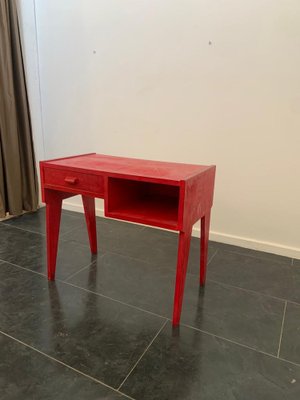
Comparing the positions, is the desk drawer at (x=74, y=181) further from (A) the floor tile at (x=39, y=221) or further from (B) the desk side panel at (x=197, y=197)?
(A) the floor tile at (x=39, y=221)

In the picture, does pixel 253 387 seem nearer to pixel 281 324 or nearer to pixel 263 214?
pixel 281 324

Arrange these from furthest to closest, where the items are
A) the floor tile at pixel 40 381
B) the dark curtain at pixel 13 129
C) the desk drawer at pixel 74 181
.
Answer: the dark curtain at pixel 13 129, the desk drawer at pixel 74 181, the floor tile at pixel 40 381

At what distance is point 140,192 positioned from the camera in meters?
1.56

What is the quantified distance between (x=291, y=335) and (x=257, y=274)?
1.64 ft

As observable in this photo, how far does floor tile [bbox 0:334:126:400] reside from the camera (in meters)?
0.95

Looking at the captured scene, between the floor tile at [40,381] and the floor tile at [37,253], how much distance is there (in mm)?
583

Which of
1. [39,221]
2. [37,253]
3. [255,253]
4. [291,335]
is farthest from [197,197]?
[39,221]

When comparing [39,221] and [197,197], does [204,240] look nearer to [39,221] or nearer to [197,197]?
[197,197]

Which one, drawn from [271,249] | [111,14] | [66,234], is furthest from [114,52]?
[271,249]

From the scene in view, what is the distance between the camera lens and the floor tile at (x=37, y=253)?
1.74m

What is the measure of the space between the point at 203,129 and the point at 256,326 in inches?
49.6

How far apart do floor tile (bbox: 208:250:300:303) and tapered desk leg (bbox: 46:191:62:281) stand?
34.0 inches

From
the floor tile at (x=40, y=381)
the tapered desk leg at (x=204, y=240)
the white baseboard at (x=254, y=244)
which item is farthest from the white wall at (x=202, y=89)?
the floor tile at (x=40, y=381)

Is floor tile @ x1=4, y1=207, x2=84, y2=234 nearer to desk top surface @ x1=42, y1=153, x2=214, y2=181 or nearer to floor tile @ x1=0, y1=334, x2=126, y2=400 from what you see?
desk top surface @ x1=42, y1=153, x2=214, y2=181
